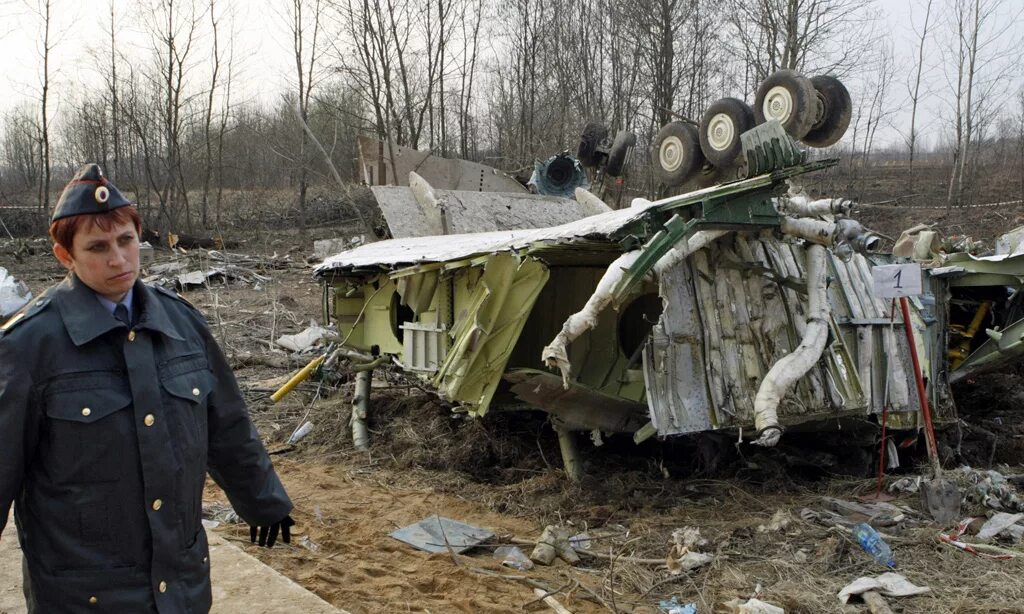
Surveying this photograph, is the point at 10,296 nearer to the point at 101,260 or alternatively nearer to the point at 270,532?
the point at 270,532

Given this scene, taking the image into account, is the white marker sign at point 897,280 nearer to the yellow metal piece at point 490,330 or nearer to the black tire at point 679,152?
the yellow metal piece at point 490,330

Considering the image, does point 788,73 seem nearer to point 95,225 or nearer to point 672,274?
point 672,274

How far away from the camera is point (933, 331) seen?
9.13 m

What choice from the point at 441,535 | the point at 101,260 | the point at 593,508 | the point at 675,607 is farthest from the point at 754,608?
the point at 101,260

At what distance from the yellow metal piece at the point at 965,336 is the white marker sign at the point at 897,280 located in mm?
3822

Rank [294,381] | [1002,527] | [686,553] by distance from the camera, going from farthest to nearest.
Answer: [294,381]
[1002,527]
[686,553]

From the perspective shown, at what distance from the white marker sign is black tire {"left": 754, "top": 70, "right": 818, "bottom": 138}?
234 centimetres

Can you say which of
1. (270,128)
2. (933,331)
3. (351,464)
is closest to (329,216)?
(270,128)

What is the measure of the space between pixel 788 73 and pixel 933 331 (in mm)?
3341

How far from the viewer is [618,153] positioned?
1344 cm

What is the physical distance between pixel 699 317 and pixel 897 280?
168 cm

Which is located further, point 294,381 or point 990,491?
point 294,381

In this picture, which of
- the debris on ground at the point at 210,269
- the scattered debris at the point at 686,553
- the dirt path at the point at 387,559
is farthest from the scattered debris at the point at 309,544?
the debris on ground at the point at 210,269

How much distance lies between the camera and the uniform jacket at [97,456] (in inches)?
92.7
